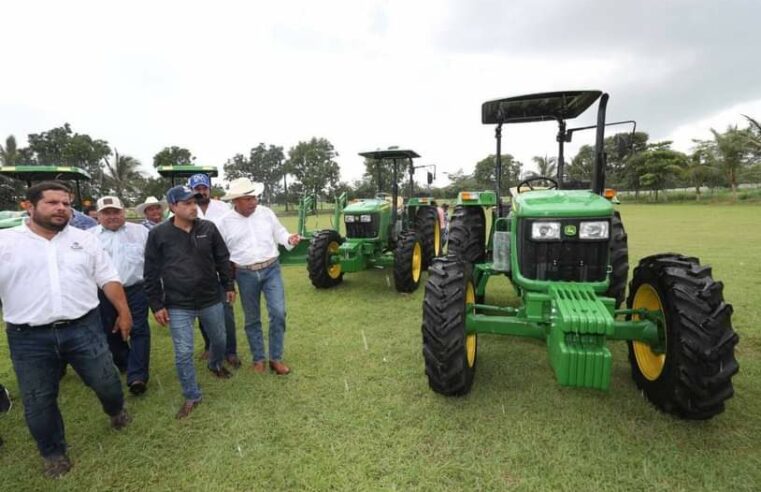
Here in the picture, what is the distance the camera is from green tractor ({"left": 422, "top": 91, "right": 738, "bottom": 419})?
2385 millimetres

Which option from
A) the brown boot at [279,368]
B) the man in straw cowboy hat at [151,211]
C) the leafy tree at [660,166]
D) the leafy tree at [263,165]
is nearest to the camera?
the brown boot at [279,368]

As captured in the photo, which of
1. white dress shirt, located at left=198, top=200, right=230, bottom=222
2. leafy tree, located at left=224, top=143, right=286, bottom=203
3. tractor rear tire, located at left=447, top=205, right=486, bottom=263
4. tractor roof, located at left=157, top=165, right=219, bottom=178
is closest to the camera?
white dress shirt, located at left=198, top=200, right=230, bottom=222

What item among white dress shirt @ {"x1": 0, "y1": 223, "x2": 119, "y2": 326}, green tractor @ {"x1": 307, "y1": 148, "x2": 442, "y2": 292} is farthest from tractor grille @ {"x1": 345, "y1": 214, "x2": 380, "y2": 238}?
white dress shirt @ {"x1": 0, "y1": 223, "x2": 119, "y2": 326}

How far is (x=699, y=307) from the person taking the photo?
2432mm

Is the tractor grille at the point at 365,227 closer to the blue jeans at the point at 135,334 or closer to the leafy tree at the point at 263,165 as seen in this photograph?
the blue jeans at the point at 135,334

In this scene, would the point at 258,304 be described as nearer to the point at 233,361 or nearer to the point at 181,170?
the point at 233,361

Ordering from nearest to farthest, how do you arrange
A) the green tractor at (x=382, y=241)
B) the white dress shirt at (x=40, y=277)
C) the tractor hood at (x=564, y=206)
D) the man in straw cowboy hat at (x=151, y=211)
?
the white dress shirt at (x=40, y=277), the tractor hood at (x=564, y=206), the man in straw cowboy hat at (x=151, y=211), the green tractor at (x=382, y=241)

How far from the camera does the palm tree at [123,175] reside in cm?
3441

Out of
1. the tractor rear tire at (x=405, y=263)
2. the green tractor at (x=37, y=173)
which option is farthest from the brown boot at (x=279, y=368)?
the green tractor at (x=37, y=173)

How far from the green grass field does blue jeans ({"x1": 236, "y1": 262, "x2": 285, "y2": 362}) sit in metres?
0.27

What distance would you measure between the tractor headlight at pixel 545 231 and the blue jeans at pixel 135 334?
3162 mm

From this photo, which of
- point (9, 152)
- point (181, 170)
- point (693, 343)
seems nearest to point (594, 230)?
point (693, 343)

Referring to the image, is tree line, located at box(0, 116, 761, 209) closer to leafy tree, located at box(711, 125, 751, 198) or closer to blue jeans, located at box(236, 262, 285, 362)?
leafy tree, located at box(711, 125, 751, 198)

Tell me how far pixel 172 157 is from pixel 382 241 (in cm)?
3444
